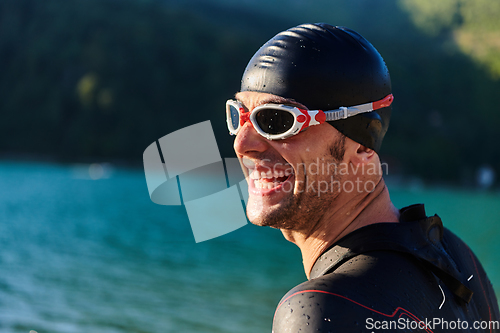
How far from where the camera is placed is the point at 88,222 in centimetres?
4178

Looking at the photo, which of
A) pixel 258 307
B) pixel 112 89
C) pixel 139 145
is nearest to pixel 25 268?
pixel 258 307

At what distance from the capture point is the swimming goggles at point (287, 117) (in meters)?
2.21

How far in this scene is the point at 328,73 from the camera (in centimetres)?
225

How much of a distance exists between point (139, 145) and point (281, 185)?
115 metres

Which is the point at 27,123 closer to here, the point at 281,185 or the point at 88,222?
the point at 88,222

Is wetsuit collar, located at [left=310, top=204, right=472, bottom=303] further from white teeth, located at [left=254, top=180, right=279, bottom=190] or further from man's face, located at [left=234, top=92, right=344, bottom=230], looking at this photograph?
white teeth, located at [left=254, top=180, right=279, bottom=190]

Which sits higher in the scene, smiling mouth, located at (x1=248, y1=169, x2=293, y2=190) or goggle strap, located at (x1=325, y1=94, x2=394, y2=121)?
goggle strap, located at (x1=325, y1=94, x2=394, y2=121)

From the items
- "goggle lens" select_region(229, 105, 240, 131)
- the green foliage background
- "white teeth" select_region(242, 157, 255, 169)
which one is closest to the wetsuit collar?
"white teeth" select_region(242, 157, 255, 169)

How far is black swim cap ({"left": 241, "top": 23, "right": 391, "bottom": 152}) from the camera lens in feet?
7.43

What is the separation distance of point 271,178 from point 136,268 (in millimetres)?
25692

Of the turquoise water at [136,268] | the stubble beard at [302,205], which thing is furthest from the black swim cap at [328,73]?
the turquoise water at [136,268]

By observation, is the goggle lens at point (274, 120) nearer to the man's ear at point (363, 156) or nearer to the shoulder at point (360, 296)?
the man's ear at point (363, 156)

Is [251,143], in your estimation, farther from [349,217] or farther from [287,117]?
[349,217]

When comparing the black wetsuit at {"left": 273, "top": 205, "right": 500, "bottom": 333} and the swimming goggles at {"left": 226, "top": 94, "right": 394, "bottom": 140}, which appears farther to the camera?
the swimming goggles at {"left": 226, "top": 94, "right": 394, "bottom": 140}
